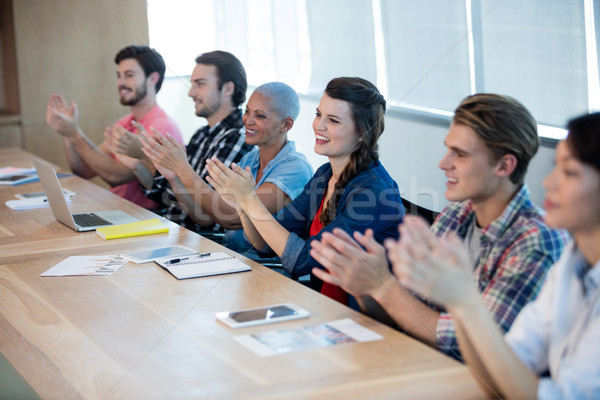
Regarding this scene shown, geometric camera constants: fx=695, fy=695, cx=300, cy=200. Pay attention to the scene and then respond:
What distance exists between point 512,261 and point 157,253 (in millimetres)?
1175

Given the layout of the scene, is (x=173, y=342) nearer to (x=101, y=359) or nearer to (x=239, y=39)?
(x=101, y=359)

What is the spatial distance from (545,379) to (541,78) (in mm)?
2412

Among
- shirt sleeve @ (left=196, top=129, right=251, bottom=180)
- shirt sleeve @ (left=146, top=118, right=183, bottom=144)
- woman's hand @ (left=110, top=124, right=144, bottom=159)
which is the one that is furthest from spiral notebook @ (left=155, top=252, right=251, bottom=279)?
shirt sleeve @ (left=146, top=118, right=183, bottom=144)

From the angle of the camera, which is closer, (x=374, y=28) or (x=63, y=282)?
(x=63, y=282)

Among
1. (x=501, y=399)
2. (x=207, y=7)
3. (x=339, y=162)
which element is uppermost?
(x=207, y=7)

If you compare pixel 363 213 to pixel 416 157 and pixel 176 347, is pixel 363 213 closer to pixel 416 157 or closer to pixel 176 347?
pixel 176 347

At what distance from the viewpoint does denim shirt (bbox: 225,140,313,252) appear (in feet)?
9.07

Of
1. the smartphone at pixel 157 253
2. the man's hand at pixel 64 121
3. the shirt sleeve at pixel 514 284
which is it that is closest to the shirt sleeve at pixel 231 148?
the smartphone at pixel 157 253

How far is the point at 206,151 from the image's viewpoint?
132 inches

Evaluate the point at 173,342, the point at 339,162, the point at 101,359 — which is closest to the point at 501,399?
the point at 173,342

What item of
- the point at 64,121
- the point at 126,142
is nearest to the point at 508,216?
the point at 126,142

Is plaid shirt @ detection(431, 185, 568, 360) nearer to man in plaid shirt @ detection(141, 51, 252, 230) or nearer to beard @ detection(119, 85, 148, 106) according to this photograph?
man in plaid shirt @ detection(141, 51, 252, 230)

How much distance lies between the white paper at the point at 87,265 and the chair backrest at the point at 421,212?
3.10 ft

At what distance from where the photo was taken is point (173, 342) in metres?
1.53
